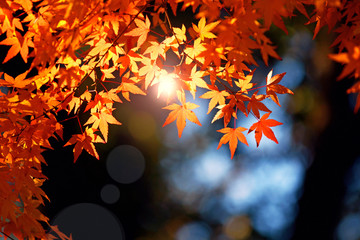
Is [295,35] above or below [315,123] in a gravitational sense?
above

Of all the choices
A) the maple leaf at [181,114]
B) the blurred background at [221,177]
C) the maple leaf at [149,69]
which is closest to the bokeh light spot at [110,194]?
the blurred background at [221,177]

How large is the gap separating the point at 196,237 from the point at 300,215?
2268 millimetres

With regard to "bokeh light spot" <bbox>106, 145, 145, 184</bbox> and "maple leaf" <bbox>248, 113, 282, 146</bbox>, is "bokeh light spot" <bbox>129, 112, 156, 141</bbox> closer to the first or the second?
"bokeh light spot" <bbox>106, 145, 145, 184</bbox>

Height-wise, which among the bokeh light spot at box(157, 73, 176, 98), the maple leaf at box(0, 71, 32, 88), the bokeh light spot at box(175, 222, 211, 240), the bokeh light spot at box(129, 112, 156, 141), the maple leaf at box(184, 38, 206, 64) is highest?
the maple leaf at box(184, 38, 206, 64)

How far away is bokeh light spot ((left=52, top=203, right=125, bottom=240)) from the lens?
614 cm

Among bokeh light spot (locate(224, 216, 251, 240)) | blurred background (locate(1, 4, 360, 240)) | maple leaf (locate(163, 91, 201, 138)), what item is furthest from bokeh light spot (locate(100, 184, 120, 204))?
maple leaf (locate(163, 91, 201, 138))

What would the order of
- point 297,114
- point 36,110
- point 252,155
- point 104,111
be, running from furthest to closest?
1. point 252,155
2. point 297,114
3. point 104,111
4. point 36,110

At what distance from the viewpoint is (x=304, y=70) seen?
607cm

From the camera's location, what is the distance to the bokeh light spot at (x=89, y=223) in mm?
6144

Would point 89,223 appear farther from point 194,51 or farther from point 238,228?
point 194,51

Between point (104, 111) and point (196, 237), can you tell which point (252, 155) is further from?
point (104, 111)

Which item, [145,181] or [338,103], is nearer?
[338,103]

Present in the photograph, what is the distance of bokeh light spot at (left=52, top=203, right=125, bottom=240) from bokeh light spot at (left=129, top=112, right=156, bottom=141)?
5.00 ft

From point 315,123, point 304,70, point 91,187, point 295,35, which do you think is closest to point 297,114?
point 315,123
